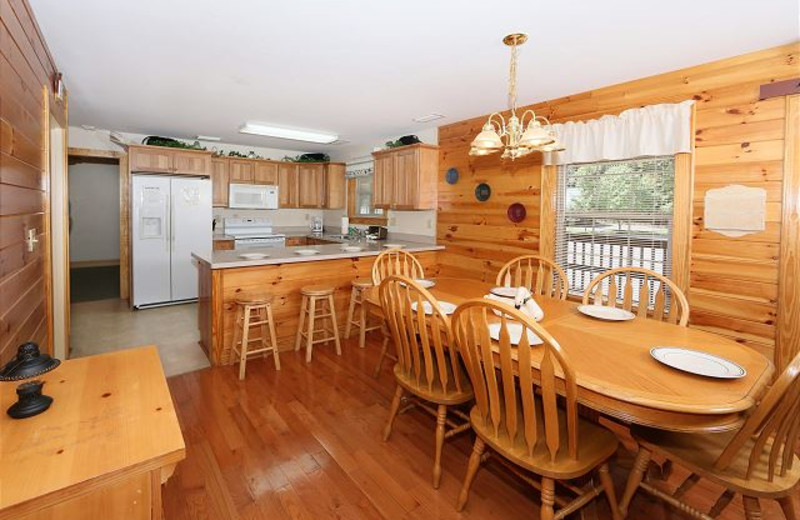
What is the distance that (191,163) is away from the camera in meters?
5.20

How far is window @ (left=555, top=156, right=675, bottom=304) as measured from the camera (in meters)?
2.90

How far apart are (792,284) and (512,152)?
182 centimetres

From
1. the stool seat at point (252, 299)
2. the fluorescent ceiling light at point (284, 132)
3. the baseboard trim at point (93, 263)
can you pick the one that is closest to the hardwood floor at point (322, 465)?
the stool seat at point (252, 299)

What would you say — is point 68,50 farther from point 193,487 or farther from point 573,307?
point 573,307

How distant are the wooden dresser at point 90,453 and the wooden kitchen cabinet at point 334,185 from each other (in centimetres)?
528

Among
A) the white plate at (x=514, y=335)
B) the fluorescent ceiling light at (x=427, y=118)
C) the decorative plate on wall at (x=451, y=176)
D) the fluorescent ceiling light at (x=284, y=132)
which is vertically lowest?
the white plate at (x=514, y=335)

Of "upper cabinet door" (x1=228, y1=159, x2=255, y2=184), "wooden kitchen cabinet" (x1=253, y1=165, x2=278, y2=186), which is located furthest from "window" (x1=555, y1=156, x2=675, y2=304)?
"upper cabinet door" (x1=228, y1=159, x2=255, y2=184)

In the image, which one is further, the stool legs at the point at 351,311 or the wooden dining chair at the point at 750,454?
the stool legs at the point at 351,311

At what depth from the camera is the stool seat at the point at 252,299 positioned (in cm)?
309

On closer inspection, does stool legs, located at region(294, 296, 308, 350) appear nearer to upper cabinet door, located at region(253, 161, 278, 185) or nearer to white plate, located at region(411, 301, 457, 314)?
white plate, located at region(411, 301, 457, 314)

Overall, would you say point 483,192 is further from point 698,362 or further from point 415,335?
point 698,362

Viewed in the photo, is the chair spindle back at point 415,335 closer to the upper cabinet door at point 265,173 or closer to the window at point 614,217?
the window at point 614,217

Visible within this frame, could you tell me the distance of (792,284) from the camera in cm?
232

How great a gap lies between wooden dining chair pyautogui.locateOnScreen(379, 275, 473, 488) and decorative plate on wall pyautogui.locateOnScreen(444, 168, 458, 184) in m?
2.66
